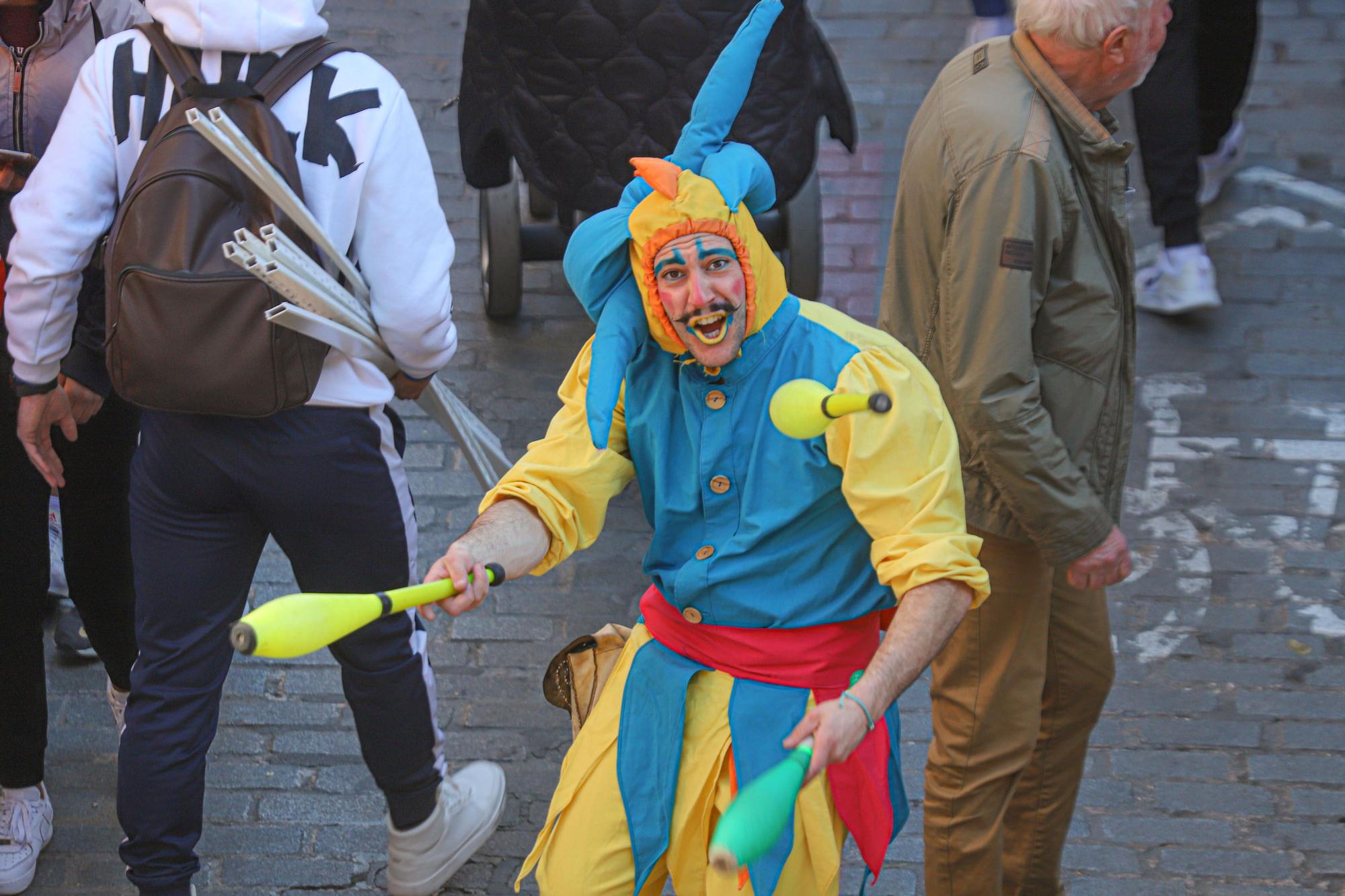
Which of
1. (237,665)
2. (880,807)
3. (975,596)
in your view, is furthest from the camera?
(237,665)

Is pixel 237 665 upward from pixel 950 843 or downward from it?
downward

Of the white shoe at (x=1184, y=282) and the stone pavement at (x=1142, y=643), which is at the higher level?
the white shoe at (x=1184, y=282)

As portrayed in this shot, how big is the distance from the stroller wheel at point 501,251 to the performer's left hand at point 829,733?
339 centimetres

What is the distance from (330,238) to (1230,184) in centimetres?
455

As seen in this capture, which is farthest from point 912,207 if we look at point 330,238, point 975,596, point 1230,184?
point 1230,184

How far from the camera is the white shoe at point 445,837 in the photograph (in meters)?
3.59

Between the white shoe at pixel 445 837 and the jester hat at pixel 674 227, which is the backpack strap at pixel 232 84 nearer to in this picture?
the jester hat at pixel 674 227

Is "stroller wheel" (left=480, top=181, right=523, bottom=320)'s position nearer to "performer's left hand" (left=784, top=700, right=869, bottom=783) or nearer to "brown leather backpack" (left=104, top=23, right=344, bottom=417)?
"brown leather backpack" (left=104, top=23, right=344, bottom=417)

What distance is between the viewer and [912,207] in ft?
10.1

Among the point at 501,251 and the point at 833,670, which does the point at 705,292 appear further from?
the point at 501,251

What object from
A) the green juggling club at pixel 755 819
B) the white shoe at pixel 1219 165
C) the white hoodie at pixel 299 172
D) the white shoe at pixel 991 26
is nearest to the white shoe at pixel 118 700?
the white hoodie at pixel 299 172

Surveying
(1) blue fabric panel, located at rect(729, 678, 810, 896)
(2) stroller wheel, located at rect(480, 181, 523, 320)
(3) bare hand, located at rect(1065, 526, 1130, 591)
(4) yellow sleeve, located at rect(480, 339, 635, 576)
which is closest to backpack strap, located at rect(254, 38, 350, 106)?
(4) yellow sleeve, located at rect(480, 339, 635, 576)

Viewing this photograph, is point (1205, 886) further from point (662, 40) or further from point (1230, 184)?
point (1230, 184)

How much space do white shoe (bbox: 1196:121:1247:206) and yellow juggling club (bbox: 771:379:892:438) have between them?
446cm
